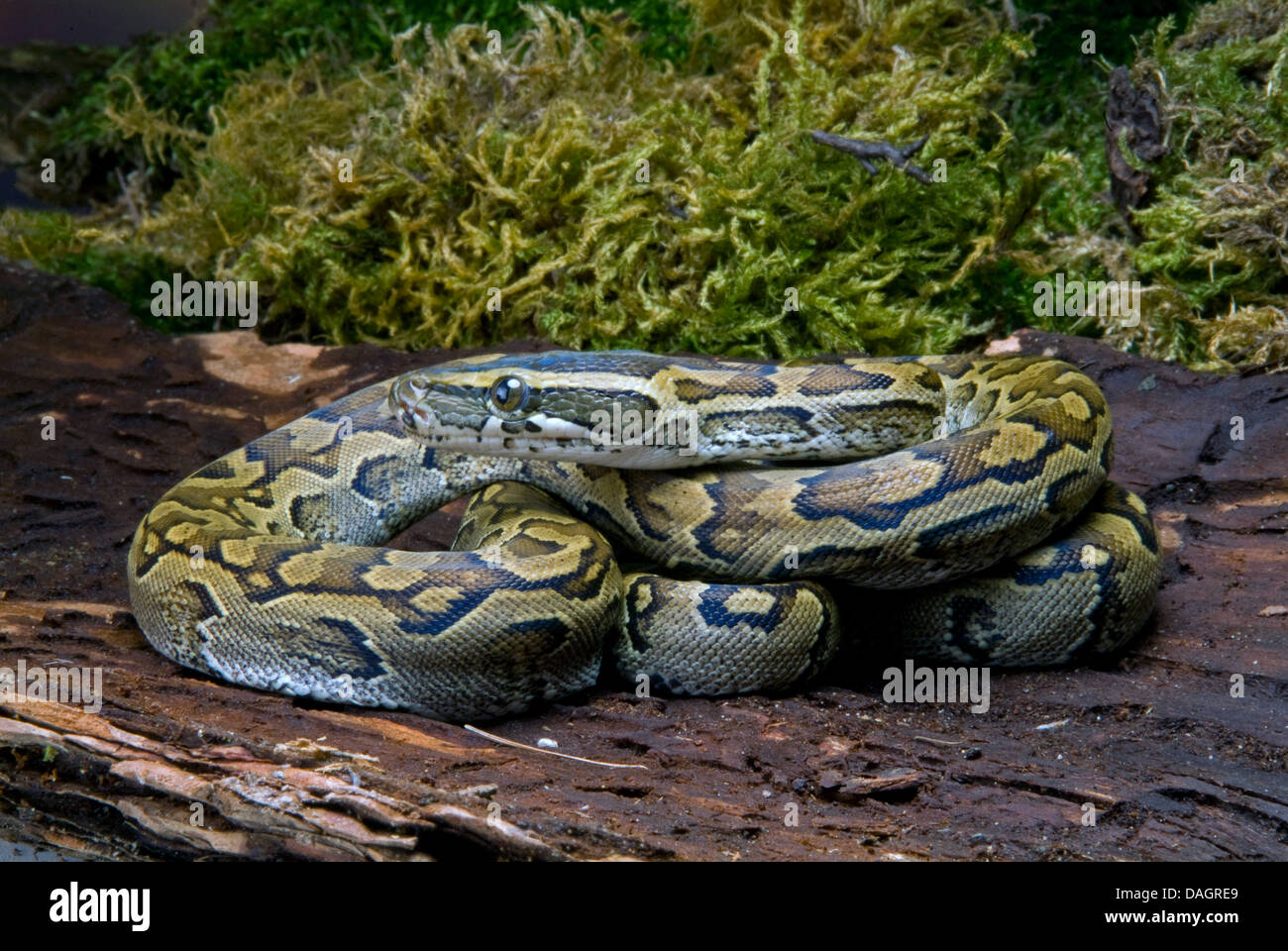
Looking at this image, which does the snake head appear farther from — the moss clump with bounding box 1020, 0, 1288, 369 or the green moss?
the moss clump with bounding box 1020, 0, 1288, 369

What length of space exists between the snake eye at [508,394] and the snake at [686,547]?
0.01 meters

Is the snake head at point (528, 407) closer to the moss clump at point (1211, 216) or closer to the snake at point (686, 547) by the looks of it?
the snake at point (686, 547)

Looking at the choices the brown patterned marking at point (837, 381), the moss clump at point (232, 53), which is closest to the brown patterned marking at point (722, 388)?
the brown patterned marking at point (837, 381)

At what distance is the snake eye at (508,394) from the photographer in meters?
5.35

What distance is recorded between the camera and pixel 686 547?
18.1ft

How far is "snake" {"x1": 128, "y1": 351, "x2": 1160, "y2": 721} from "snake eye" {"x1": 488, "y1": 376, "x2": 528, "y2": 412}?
0.5 inches

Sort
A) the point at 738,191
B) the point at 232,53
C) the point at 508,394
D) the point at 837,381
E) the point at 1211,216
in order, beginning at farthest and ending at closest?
the point at 232,53
the point at 738,191
the point at 1211,216
the point at 837,381
the point at 508,394

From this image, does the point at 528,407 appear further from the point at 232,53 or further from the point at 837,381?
the point at 232,53

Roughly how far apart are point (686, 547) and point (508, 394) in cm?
120

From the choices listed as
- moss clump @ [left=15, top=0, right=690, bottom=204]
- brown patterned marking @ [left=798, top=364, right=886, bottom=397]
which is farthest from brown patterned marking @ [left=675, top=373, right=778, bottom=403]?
moss clump @ [left=15, top=0, right=690, bottom=204]

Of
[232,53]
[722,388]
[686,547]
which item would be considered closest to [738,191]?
[722,388]
